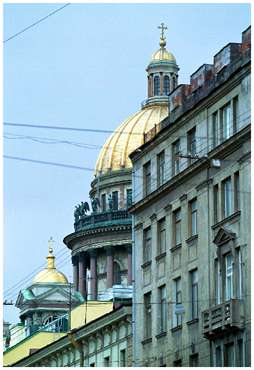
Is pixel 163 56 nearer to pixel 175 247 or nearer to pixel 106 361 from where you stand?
pixel 106 361

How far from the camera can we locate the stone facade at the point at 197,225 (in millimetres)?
49344

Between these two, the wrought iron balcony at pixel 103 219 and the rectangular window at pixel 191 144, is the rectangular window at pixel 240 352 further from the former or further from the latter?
the wrought iron balcony at pixel 103 219

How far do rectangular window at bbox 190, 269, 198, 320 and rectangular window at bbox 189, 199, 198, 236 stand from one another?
1372mm

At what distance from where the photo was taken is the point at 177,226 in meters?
A: 55.6

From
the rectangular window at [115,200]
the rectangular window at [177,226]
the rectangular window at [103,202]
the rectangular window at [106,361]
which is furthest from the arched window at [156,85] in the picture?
the rectangular window at [177,226]

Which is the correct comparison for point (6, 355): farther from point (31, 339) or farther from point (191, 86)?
point (191, 86)

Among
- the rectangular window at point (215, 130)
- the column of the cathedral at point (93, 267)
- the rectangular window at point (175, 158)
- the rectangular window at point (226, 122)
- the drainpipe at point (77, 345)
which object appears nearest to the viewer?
the rectangular window at point (226, 122)

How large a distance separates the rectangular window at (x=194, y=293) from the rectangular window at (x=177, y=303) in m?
0.87

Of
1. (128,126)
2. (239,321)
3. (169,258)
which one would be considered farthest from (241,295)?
(128,126)

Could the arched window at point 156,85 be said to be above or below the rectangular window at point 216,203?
above

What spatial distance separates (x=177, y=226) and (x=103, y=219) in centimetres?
6598

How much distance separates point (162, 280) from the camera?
56.4 meters

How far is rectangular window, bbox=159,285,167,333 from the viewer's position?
56000 millimetres

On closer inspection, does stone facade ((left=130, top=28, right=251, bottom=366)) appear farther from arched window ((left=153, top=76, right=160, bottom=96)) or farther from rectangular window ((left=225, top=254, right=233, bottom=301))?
arched window ((left=153, top=76, right=160, bottom=96))
